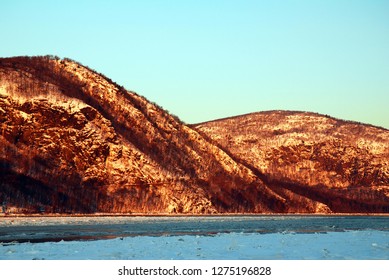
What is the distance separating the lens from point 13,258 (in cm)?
3841

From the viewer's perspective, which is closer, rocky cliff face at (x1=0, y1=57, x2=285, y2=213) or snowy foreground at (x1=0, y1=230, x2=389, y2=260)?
snowy foreground at (x1=0, y1=230, x2=389, y2=260)

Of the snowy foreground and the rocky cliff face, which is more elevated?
the rocky cliff face

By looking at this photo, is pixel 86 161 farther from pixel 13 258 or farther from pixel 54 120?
pixel 13 258

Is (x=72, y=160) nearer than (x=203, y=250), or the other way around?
(x=203, y=250)

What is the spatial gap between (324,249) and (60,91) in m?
138

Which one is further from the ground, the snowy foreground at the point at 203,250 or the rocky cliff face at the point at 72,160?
the rocky cliff face at the point at 72,160

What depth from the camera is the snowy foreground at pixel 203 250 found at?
3928 centimetres

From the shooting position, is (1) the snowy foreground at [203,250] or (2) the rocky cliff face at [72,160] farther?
(2) the rocky cliff face at [72,160]

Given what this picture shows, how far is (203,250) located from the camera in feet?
143

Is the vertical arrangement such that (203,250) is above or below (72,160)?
below

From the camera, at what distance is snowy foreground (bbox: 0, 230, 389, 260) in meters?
39.3

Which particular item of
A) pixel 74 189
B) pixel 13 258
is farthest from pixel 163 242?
pixel 74 189
